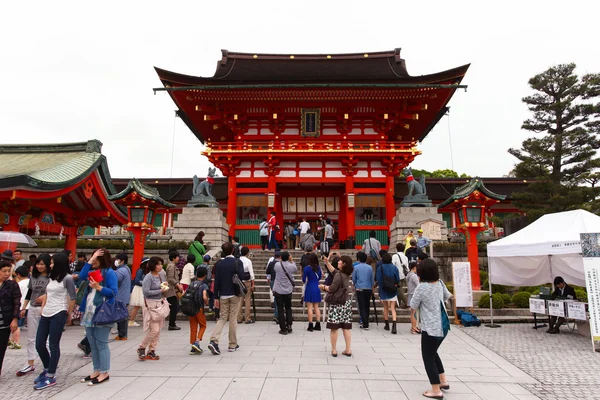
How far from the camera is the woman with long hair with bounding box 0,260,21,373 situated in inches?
197

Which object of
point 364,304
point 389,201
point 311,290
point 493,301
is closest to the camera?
point 311,290

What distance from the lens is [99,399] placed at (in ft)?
14.9

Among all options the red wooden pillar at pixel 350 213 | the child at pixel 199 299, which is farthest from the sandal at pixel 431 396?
the red wooden pillar at pixel 350 213

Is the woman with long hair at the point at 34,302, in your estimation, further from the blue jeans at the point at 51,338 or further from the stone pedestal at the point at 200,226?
the stone pedestal at the point at 200,226

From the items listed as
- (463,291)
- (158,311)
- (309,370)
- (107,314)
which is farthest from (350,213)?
(107,314)

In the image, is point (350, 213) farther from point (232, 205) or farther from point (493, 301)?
point (493, 301)

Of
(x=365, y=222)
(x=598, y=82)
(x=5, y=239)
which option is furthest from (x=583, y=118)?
(x=5, y=239)

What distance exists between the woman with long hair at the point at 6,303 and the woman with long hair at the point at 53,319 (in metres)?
0.38

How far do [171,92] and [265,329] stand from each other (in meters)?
15.1

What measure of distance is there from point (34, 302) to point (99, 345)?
1.50 metres

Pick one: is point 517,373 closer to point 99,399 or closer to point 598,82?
point 99,399

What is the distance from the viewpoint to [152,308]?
20.1ft

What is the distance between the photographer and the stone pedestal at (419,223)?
15.2m

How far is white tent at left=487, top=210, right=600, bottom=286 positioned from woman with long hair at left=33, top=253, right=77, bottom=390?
9.75m
